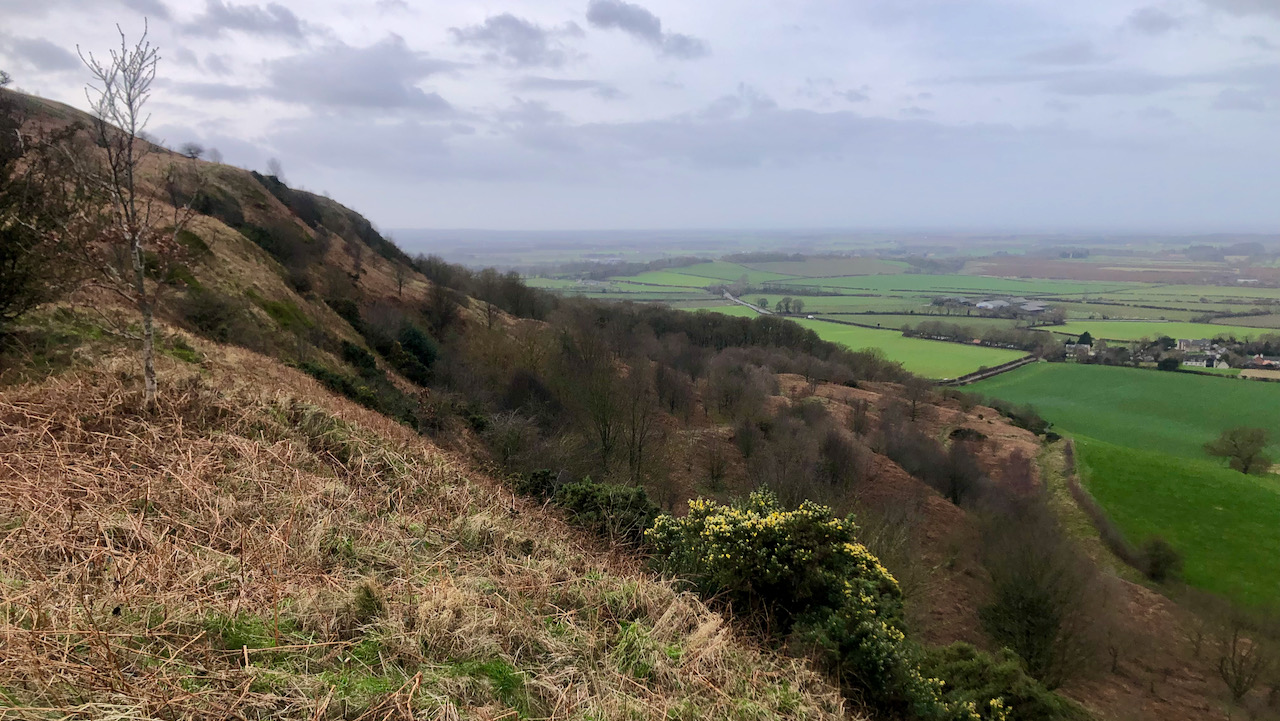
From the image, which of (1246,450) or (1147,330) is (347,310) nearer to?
(1246,450)

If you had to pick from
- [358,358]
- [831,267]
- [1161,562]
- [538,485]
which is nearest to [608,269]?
[831,267]

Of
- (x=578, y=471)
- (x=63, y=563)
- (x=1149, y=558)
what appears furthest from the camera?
(x=1149, y=558)

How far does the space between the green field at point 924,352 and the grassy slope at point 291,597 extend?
165 ft

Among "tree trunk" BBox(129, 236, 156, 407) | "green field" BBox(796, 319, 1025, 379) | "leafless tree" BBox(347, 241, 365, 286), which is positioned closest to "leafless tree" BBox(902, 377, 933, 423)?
"green field" BBox(796, 319, 1025, 379)

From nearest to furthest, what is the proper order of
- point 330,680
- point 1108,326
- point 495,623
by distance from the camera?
point 330,680
point 495,623
point 1108,326

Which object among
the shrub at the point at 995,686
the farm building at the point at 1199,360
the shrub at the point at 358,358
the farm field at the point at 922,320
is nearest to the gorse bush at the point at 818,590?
the shrub at the point at 995,686

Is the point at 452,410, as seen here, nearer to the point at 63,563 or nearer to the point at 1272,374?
the point at 63,563

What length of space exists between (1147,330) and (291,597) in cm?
8323

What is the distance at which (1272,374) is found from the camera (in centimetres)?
4691

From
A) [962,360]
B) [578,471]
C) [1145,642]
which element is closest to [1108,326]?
[962,360]

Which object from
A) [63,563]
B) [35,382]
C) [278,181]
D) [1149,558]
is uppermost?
[278,181]

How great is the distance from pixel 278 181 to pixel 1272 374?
3201 inches

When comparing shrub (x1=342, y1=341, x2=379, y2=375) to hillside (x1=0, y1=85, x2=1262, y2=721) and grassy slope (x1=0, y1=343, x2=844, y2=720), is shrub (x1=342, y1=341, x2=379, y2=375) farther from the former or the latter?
grassy slope (x1=0, y1=343, x2=844, y2=720)

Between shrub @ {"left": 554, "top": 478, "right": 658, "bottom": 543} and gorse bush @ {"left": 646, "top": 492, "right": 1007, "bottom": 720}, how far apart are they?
0.97 metres
